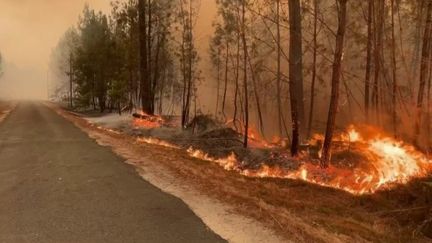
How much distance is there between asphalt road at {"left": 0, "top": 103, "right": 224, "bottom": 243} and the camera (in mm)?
6230

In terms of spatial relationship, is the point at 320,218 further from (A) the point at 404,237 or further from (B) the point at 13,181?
(B) the point at 13,181

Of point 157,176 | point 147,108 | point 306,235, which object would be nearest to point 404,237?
point 306,235

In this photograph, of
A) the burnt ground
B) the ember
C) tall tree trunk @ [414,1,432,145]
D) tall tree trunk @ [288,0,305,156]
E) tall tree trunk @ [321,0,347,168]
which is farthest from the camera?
the ember

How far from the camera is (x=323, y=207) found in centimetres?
945

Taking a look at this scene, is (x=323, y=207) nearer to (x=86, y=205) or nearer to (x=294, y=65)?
(x=86, y=205)

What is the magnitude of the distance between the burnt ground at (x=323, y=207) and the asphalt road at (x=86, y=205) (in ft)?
3.69

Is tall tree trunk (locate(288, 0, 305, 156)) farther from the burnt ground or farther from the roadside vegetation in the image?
the burnt ground

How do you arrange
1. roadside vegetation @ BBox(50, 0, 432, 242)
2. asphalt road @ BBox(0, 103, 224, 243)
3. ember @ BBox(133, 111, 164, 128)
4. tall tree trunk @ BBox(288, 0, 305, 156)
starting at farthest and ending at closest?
1. ember @ BBox(133, 111, 164, 128)
2. tall tree trunk @ BBox(288, 0, 305, 156)
3. roadside vegetation @ BBox(50, 0, 432, 242)
4. asphalt road @ BBox(0, 103, 224, 243)

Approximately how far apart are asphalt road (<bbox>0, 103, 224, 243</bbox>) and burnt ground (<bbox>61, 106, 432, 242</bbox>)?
3.69ft

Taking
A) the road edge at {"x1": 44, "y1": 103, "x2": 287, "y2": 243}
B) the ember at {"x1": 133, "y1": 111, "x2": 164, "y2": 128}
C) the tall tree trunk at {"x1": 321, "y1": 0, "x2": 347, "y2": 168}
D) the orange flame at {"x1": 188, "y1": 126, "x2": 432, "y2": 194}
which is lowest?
the orange flame at {"x1": 188, "y1": 126, "x2": 432, "y2": 194}

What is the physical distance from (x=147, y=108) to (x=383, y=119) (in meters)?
14.2

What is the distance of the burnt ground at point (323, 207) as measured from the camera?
7.11 meters

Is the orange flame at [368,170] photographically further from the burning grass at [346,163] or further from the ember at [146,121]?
the ember at [146,121]

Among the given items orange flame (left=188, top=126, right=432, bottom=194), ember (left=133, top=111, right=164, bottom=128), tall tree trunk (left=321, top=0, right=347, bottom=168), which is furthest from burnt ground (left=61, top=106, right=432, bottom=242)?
ember (left=133, top=111, right=164, bottom=128)
